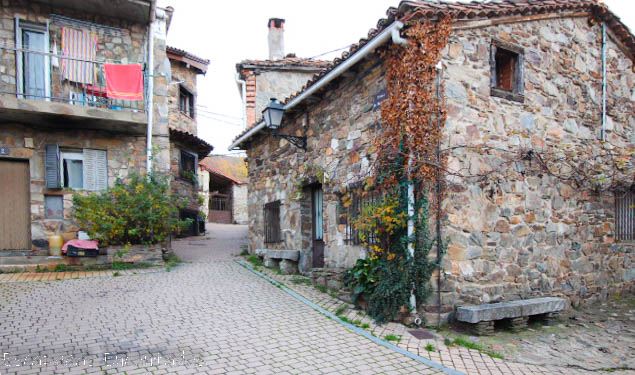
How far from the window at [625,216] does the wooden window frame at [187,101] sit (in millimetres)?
12993

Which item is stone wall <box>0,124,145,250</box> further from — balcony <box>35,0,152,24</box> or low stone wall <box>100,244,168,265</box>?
balcony <box>35,0,152,24</box>

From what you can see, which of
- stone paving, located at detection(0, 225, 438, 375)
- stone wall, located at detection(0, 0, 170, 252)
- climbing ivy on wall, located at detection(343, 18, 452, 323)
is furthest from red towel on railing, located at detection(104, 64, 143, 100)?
climbing ivy on wall, located at detection(343, 18, 452, 323)

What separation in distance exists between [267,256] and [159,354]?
15.3ft

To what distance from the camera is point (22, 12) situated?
8.16 m

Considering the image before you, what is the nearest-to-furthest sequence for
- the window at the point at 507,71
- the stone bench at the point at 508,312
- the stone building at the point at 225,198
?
the stone bench at the point at 508,312
the window at the point at 507,71
the stone building at the point at 225,198

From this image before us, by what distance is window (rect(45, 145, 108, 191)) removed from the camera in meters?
8.18

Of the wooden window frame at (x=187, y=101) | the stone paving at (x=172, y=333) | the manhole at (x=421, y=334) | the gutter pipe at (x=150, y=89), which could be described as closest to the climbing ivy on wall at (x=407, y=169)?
the manhole at (x=421, y=334)

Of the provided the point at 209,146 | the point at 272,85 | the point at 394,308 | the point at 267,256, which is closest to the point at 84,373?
the point at 394,308

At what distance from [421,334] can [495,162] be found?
247cm

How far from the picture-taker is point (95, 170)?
8625 mm

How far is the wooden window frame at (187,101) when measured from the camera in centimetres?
1420

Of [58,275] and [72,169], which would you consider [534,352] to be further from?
[72,169]

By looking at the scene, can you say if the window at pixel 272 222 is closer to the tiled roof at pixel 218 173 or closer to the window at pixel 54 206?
the window at pixel 54 206

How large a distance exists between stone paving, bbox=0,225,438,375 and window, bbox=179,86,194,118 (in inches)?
353
